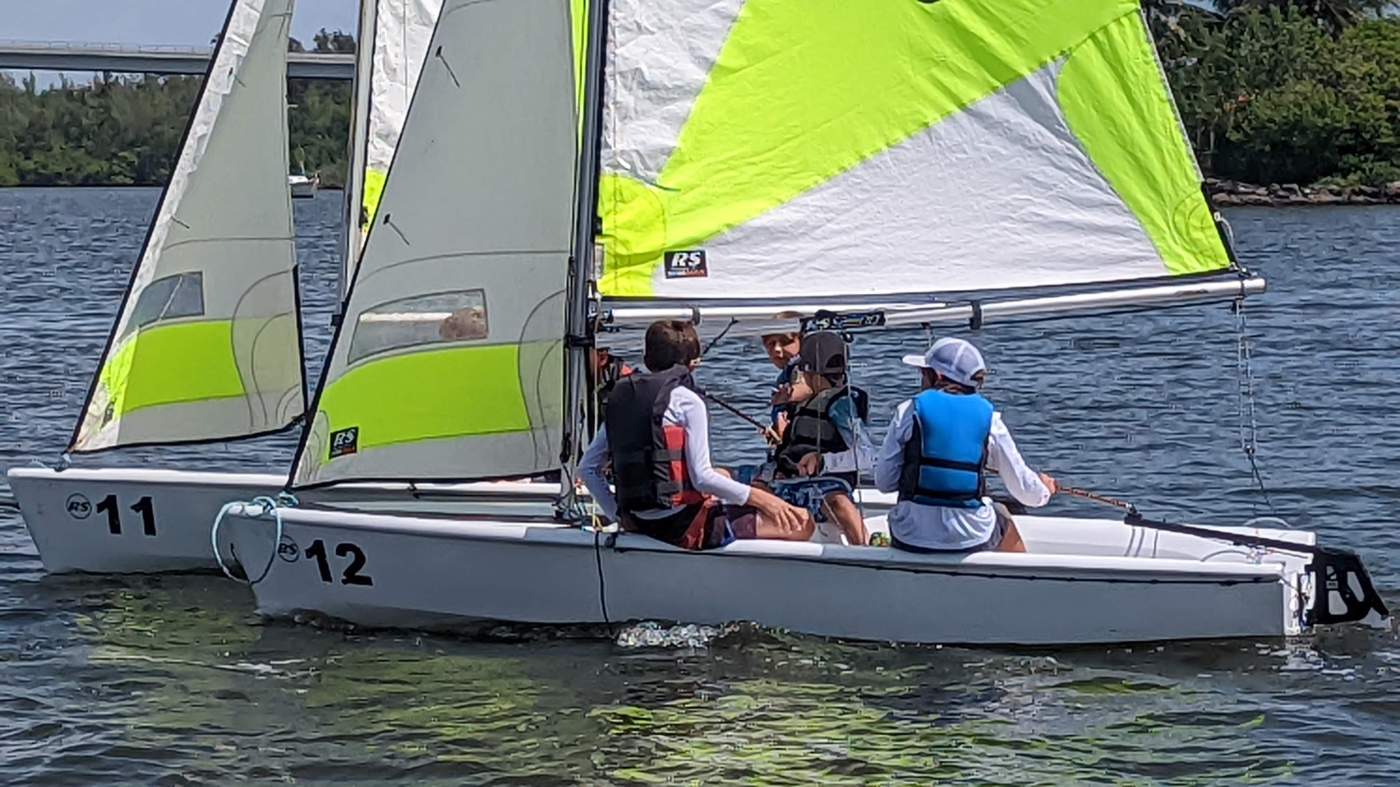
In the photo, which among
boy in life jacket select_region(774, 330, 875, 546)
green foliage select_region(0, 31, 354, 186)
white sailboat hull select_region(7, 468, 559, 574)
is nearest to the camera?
boy in life jacket select_region(774, 330, 875, 546)

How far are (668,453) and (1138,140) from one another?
8.40 ft

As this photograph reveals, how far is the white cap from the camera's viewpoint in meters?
8.34

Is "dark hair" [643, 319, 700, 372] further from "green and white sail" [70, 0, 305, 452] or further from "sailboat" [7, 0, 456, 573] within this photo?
"green and white sail" [70, 0, 305, 452]

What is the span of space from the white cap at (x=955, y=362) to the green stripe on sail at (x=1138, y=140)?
125cm

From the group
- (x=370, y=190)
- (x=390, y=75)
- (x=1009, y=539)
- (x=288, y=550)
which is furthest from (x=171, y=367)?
(x=1009, y=539)

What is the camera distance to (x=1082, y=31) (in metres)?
9.14

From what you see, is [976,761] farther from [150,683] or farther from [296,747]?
[150,683]

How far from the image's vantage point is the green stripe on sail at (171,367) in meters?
10.7

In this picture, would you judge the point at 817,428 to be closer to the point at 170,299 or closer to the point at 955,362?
the point at 955,362

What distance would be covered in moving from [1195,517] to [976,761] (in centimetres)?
532

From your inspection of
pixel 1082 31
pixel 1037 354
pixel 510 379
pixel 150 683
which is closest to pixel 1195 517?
pixel 1082 31

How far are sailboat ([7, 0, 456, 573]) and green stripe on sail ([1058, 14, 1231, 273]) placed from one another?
3.66 meters

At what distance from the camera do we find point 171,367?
10.7 m

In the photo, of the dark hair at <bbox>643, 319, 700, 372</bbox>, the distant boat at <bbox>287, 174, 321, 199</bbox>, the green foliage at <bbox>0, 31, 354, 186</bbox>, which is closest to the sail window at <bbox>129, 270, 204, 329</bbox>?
the dark hair at <bbox>643, 319, 700, 372</bbox>
